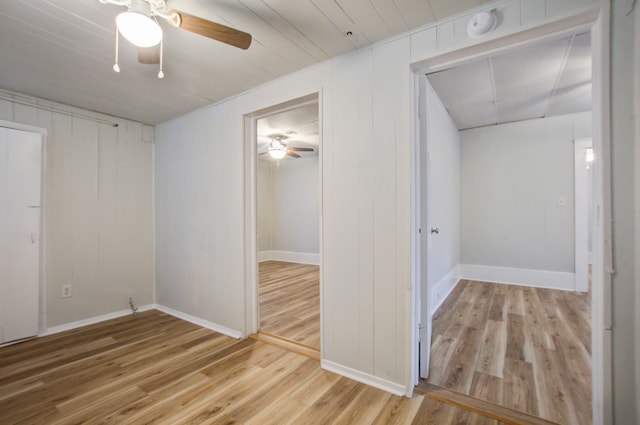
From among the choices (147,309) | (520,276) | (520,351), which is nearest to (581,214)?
(520,276)

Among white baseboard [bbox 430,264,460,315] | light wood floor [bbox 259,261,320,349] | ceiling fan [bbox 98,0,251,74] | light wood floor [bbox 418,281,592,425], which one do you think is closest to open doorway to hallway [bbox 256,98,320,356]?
light wood floor [bbox 259,261,320,349]

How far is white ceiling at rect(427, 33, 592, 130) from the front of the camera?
7.64ft

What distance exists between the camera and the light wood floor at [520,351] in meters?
1.78

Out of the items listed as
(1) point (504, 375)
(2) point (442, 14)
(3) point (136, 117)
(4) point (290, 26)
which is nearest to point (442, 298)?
(1) point (504, 375)

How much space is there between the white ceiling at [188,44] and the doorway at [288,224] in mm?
473

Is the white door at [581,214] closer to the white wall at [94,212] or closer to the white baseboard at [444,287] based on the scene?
the white baseboard at [444,287]

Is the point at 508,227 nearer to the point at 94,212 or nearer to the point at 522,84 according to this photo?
the point at 522,84

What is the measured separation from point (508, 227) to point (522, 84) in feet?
7.64

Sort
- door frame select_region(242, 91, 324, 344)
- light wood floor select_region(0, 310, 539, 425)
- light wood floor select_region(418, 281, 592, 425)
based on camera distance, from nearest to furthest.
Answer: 1. light wood floor select_region(0, 310, 539, 425)
2. light wood floor select_region(418, 281, 592, 425)
3. door frame select_region(242, 91, 324, 344)

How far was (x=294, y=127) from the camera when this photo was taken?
4.10 meters

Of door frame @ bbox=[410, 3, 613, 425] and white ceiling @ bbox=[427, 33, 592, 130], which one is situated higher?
white ceiling @ bbox=[427, 33, 592, 130]

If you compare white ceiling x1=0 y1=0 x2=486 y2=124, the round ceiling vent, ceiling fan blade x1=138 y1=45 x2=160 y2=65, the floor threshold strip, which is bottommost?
the floor threshold strip

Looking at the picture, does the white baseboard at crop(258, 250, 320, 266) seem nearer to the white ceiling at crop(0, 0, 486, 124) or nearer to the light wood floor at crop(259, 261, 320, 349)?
the light wood floor at crop(259, 261, 320, 349)

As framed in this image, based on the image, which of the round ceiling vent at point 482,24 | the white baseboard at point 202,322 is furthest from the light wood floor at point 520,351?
the round ceiling vent at point 482,24
